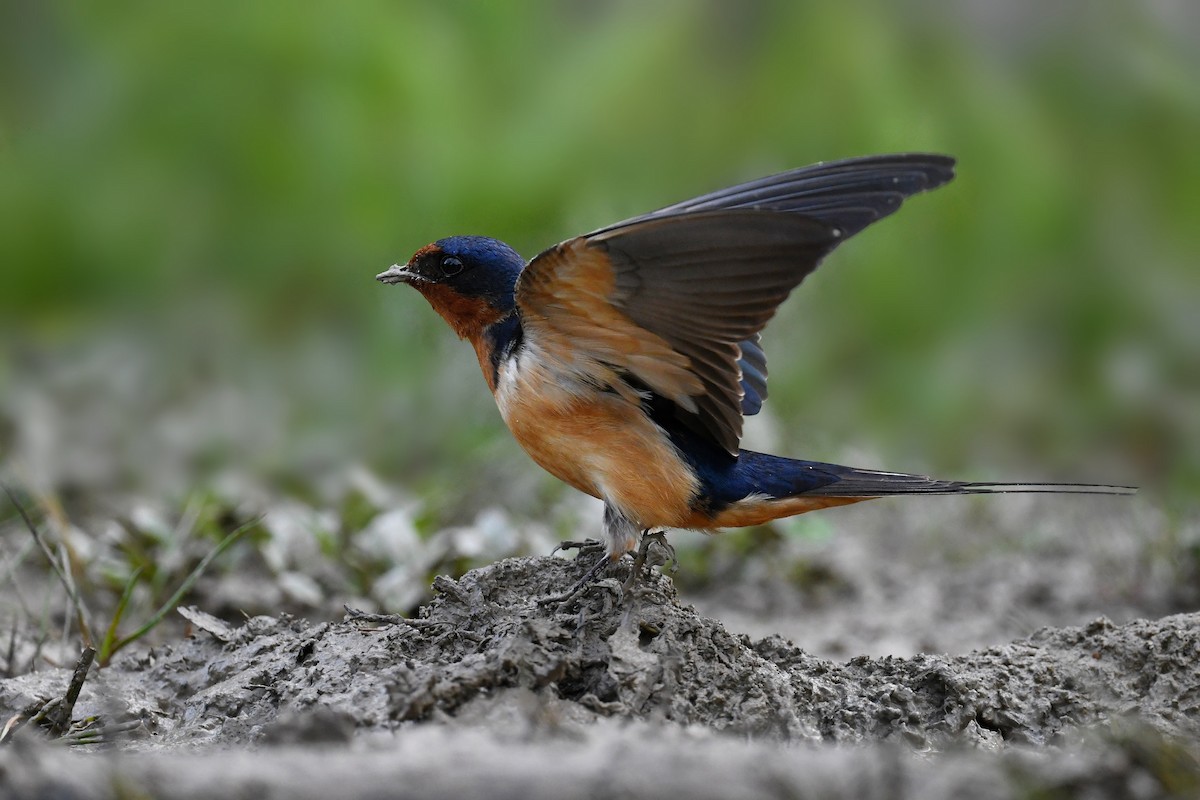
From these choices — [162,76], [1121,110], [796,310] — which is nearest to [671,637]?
[796,310]

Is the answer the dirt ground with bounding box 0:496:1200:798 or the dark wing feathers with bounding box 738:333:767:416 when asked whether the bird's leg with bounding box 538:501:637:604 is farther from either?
the dark wing feathers with bounding box 738:333:767:416

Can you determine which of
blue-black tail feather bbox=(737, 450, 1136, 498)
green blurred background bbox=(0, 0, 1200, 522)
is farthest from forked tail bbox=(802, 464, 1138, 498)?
green blurred background bbox=(0, 0, 1200, 522)

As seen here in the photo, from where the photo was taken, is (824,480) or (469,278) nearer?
(824,480)

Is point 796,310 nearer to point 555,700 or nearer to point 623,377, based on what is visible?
point 623,377

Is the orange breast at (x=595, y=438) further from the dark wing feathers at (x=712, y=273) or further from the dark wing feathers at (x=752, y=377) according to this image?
the dark wing feathers at (x=752, y=377)

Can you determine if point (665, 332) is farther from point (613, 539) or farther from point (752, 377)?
point (752, 377)

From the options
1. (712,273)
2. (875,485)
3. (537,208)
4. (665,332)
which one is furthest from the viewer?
(537,208)

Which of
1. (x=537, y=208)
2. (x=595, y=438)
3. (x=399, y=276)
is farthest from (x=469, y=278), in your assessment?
(x=537, y=208)
